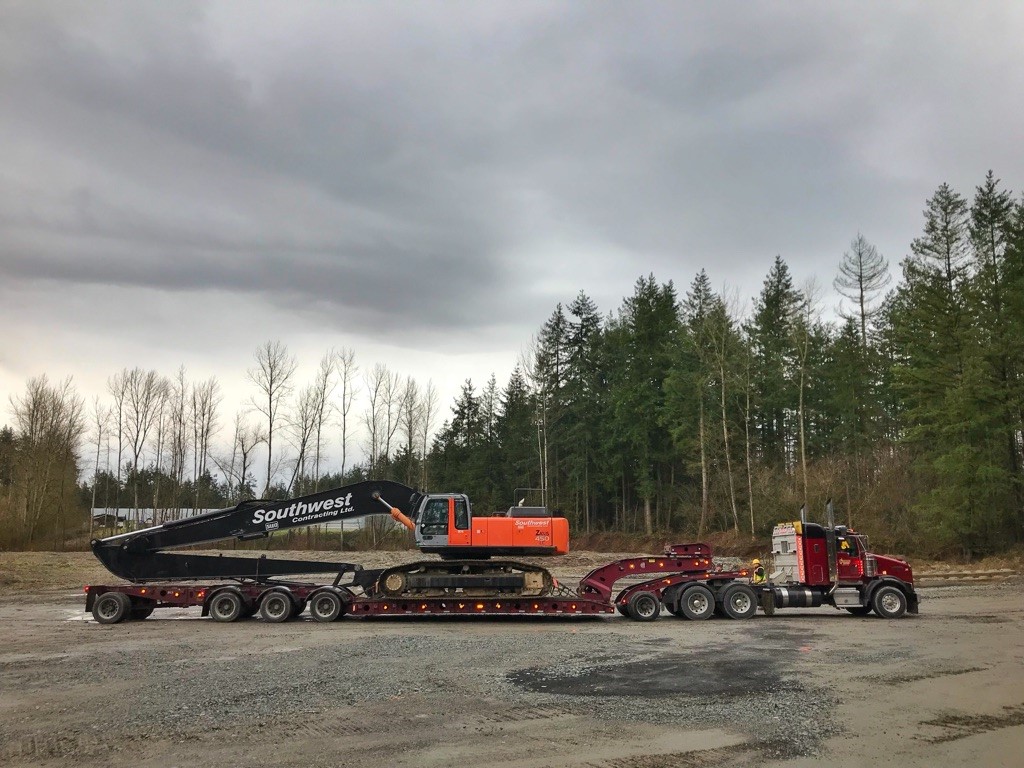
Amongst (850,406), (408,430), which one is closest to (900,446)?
(850,406)

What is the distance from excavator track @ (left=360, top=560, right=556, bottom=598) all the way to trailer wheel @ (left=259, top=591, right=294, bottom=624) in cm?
200

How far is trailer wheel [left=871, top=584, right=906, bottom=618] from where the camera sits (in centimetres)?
2022

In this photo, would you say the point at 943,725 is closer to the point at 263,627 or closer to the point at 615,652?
the point at 615,652

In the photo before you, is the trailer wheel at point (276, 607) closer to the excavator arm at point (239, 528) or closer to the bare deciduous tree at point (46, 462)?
the excavator arm at point (239, 528)

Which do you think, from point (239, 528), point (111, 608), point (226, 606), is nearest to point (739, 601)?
point (239, 528)

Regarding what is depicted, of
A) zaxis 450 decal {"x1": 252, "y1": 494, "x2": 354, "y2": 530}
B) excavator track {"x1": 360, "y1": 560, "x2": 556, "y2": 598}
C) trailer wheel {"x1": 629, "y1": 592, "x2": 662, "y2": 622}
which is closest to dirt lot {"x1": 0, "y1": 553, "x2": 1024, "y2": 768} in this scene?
excavator track {"x1": 360, "y1": 560, "x2": 556, "y2": 598}

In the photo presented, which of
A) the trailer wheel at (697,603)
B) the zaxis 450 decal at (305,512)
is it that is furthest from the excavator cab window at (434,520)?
the trailer wheel at (697,603)

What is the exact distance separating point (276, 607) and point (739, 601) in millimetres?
11828

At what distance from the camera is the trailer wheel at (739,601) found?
2000 centimetres

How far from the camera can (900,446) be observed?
46.8 metres

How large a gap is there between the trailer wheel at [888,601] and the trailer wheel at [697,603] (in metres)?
4.34

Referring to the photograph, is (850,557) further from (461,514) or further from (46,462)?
(46,462)

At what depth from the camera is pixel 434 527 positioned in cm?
1931

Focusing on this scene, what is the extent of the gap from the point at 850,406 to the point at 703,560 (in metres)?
33.6
